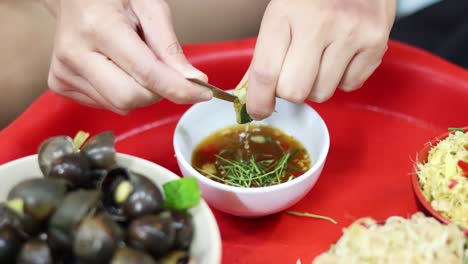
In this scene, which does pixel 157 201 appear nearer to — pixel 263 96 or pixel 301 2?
pixel 263 96

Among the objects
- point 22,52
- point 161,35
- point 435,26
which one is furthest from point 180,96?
point 435,26

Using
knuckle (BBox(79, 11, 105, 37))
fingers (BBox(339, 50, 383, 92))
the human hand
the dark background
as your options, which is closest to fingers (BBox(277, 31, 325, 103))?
the human hand

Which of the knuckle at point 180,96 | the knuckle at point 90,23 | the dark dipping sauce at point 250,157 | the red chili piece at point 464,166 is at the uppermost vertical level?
the knuckle at point 90,23

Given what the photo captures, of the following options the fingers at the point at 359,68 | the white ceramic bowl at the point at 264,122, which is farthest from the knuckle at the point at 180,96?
the fingers at the point at 359,68

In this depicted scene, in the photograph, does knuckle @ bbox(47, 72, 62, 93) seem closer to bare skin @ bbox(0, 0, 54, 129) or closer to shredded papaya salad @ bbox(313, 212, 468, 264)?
bare skin @ bbox(0, 0, 54, 129)

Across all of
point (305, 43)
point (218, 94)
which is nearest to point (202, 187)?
point (218, 94)

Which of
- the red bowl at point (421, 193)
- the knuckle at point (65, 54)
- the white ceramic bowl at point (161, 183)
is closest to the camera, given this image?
the white ceramic bowl at point (161, 183)

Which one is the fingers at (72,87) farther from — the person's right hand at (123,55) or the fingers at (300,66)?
the fingers at (300,66)
